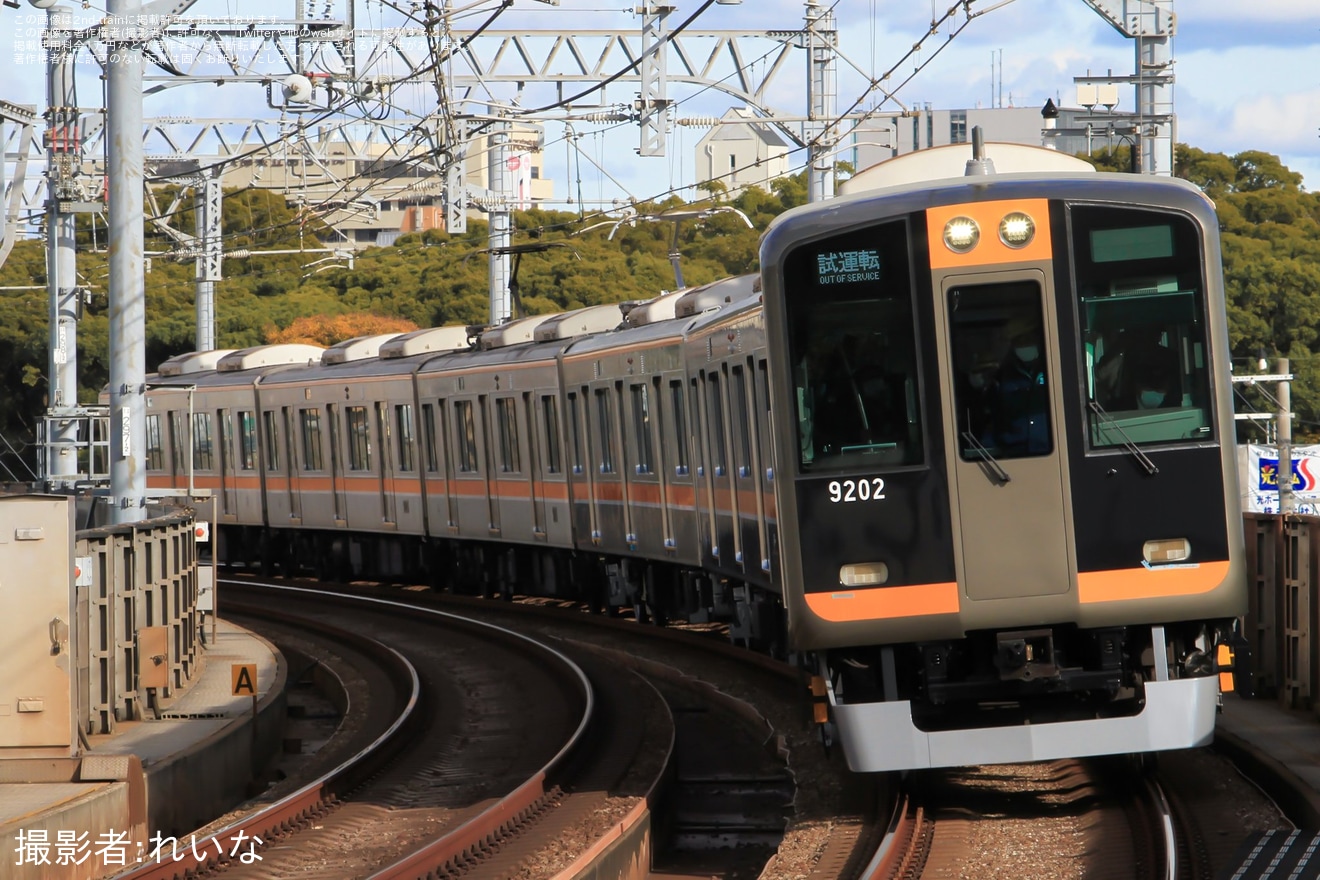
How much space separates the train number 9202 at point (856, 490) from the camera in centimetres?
828

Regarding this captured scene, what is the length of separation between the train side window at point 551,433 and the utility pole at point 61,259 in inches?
226

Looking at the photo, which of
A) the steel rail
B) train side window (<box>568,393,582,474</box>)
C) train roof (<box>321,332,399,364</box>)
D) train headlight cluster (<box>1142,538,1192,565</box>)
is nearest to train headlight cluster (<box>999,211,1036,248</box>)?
train headlight cluster (<box>1142,538,1192,565</box>)

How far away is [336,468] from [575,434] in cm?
654

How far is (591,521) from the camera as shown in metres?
18.6

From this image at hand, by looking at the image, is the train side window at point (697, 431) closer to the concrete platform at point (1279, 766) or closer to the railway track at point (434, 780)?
the railway track at point (434, 780)

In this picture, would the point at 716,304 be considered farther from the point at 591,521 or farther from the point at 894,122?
the point at 894,122

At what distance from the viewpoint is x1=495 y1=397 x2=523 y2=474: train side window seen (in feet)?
66.5

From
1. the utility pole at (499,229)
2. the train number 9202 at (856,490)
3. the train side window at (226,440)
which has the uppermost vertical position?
the utility pole at (499,229)

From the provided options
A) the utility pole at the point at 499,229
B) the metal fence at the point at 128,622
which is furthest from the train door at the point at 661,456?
the utility pole at the point at 499,229

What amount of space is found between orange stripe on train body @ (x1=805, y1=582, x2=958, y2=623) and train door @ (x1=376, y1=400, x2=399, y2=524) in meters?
15.4

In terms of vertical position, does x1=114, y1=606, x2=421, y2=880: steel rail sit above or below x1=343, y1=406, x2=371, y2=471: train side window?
below

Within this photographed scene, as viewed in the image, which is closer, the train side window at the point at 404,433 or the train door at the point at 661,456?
the train door at the point at 661,456

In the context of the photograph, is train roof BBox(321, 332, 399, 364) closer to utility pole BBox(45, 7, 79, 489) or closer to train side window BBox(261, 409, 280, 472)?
train side window BBox(261, 409, 280, 472)

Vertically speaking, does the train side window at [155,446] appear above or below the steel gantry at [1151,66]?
below
